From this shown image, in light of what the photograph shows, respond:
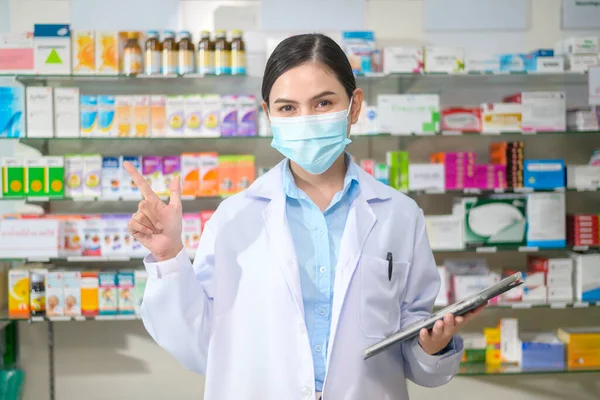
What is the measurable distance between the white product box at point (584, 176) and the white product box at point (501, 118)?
1.57 ft

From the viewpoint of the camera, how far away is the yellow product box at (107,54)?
4.26m

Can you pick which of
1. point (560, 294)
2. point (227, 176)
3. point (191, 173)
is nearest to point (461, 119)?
point (560, 294)

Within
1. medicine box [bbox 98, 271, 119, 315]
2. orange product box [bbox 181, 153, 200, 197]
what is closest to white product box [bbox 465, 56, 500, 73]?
orange product box [bbox 181, 153, 200, 197]

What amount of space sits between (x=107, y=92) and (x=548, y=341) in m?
3.58

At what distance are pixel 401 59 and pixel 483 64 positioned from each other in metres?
0.58

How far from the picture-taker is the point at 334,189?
1.88 m

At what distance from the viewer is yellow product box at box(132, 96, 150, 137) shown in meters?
4.27

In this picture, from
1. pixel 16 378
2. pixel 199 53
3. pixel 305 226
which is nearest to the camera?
pixel 305 226

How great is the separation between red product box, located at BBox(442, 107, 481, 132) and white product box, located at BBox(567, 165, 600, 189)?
70cm

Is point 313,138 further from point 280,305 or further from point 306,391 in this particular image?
point 306,391

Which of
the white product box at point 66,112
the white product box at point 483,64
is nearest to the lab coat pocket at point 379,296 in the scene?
the white product box at point 483,64

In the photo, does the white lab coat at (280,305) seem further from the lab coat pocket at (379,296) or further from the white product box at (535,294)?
the white product box at (535,294)

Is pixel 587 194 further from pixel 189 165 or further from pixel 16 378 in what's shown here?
pixel 16 378

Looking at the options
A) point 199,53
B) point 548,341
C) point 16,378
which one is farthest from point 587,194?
point 16,378
